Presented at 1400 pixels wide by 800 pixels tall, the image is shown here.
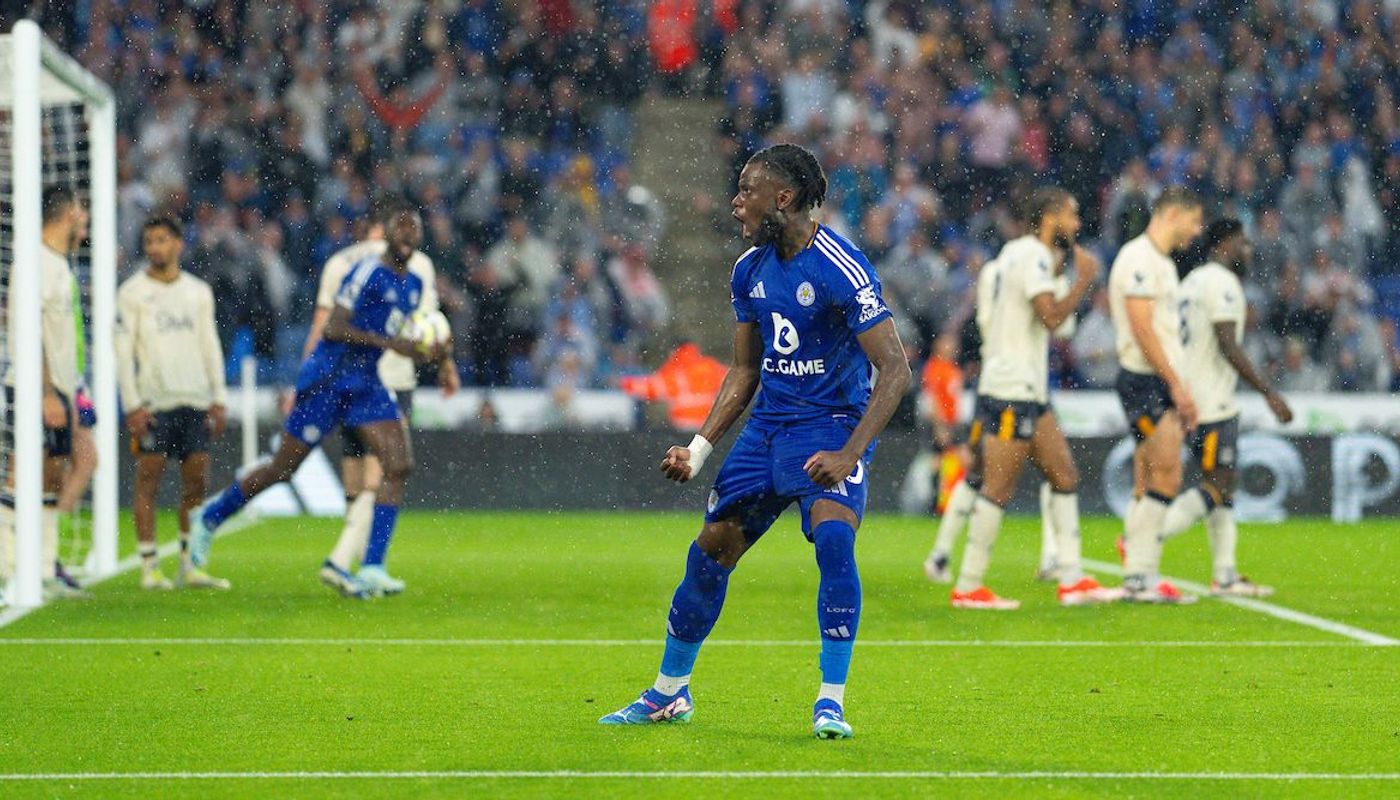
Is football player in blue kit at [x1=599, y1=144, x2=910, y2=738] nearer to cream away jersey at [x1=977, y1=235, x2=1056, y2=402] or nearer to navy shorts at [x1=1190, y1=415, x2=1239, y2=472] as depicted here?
cream away jersey at [x1=977, y1=235, x2=1056, y2=402]

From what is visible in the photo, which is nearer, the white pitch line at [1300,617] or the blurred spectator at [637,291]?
the white pitch line at [1300,617]

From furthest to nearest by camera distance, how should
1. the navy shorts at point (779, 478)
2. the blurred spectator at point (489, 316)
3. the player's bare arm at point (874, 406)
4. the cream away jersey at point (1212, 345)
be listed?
the blurred spectator at point (489, 316) → the cream away jersey at point (1212, 345) → the navy shorts at point (779, 478) → the player's bare arm at point (874, 406)

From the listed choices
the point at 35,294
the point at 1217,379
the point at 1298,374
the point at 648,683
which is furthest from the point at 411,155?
the point at 648,683

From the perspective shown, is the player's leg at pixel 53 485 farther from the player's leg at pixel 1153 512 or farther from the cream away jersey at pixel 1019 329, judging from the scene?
the player's leg at pixel 1153 512

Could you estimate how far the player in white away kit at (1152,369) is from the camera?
11.2 meters

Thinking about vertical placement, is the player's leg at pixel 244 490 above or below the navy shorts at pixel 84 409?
below

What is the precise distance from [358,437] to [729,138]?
512 inches

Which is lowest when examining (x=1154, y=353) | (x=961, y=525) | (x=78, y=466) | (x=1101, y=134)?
(x=961, y=525)

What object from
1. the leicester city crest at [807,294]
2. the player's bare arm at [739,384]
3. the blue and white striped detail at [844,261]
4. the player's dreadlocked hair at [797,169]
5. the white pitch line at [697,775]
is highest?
the player's dreadlocked hair at [797,169]

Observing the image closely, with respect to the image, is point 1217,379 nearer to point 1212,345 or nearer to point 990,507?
point 1212,345

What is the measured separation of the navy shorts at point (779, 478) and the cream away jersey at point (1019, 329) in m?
4.54

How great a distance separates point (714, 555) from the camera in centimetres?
678

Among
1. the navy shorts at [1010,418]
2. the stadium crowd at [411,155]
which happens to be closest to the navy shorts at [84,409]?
the navy shorts at [1010,418]

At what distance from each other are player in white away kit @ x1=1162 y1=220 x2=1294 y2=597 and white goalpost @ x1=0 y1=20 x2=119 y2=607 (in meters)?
6.27
